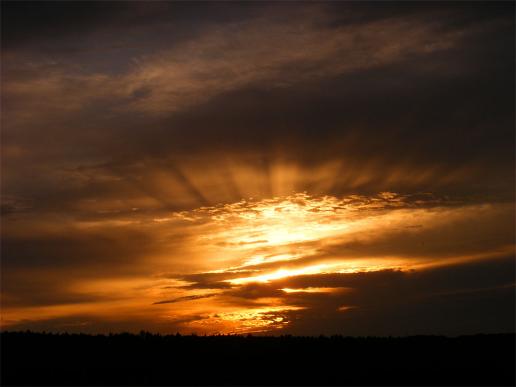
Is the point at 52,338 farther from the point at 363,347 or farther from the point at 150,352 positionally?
the point at 363,347

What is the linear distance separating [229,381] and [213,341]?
9.16 m

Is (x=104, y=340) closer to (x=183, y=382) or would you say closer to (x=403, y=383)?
(x=183, y=382)

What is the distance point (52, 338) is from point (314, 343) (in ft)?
51.2

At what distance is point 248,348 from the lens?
39156 mm

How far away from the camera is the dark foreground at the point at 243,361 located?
3166 cm

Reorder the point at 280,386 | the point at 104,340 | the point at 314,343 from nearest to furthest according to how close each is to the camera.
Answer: the point at 280,386 < the point at 104,340 < the point at 314,343

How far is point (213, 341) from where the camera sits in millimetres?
40719

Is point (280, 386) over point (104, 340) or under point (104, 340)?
under

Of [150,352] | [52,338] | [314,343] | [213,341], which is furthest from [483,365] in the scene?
[52,338]

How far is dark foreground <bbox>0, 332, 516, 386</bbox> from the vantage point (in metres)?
31.7

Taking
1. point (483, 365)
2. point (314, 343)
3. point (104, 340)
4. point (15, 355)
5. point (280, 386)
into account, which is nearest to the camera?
point (280, 386)

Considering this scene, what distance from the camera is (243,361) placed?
117 feet

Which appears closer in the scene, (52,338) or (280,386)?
(280,386)

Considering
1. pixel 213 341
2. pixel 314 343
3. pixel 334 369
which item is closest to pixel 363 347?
pixel 314 343
